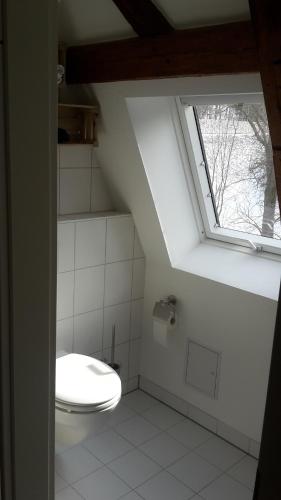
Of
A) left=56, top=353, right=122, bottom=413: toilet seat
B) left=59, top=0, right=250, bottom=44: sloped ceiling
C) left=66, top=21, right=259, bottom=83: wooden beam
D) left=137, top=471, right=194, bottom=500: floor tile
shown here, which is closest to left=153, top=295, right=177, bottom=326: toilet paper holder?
left=56, top=353, right=122, bottom=413: toilet seat

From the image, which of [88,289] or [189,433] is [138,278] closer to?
[88,289]

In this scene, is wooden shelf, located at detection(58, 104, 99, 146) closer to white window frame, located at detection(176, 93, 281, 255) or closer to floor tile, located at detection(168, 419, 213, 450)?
white window frame, located at detection(176, 93, 281, 255)

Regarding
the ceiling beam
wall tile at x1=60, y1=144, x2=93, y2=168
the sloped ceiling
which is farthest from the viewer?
wall tile at x1=60, y1=144, x2=93, y2=168

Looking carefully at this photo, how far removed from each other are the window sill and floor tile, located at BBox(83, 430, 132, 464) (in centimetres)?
102

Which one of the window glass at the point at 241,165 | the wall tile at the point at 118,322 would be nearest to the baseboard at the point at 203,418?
the wall tile at the point at 118,322

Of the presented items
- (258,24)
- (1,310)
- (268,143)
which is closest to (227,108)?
(268,143)

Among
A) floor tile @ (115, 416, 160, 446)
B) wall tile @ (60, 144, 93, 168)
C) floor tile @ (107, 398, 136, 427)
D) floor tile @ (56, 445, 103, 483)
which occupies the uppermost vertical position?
wall tile @ (60, 144, 93, 168)

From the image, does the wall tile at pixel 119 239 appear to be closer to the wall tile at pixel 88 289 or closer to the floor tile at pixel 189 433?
the wall tile at pixel 88 289

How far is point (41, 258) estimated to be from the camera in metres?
0.69

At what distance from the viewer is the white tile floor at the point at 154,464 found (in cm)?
221

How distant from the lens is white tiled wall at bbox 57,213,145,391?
254cm

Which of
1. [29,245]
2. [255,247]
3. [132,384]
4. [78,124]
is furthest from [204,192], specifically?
[29,245]

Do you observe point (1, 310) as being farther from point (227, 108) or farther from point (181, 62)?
point (227, 108)

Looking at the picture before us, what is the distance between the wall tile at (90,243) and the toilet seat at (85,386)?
21.6 inches
